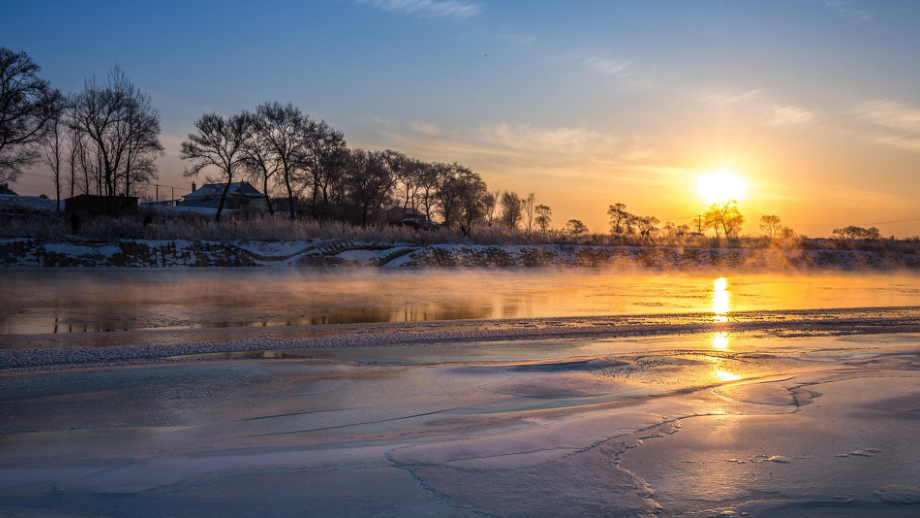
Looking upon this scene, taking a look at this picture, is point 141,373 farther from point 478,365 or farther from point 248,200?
point 248,200

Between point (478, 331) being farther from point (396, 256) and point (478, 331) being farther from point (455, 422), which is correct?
point (396, 256)

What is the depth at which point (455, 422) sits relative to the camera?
3.88m

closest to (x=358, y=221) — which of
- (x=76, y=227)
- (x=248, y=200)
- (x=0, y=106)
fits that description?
(x=248, y=200)

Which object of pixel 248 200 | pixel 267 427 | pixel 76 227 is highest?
→ pixel 248 200

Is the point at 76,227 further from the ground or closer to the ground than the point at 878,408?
further from the ground

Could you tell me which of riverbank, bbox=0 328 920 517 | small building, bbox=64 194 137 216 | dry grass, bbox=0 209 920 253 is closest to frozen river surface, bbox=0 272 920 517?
riverbank, bbox=0 328 920 517

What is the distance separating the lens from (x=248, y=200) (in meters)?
71.5

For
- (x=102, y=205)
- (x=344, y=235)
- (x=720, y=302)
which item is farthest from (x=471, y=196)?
(x=720, y=302)

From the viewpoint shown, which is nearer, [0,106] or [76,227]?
[76,227]

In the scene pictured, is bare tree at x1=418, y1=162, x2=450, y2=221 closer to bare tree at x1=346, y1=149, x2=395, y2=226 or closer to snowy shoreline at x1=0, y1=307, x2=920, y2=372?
bare tree at x1=346, y1=149, x2=395, y2=226

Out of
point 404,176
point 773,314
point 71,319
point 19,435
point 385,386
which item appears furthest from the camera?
point 404,176

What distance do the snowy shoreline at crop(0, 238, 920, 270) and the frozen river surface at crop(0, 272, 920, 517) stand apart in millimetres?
13132

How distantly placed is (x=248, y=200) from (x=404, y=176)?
20.7m

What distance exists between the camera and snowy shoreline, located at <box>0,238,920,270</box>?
18.7 meters
